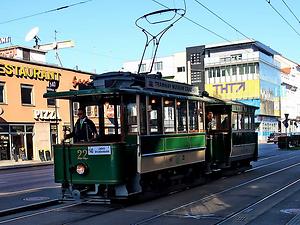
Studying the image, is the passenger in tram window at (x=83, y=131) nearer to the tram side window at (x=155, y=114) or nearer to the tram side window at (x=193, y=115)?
the tram side window at (x=155, y=114)

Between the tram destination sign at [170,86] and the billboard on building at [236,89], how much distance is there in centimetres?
6514

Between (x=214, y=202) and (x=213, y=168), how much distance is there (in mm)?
5431

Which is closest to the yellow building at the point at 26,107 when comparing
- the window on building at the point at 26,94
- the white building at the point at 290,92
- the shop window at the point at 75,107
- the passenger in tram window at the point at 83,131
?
the window on building at the point at 26,94

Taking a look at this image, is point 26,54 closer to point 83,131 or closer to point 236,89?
point 83,131

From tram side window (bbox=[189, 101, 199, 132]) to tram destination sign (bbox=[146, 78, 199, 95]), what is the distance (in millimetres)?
393

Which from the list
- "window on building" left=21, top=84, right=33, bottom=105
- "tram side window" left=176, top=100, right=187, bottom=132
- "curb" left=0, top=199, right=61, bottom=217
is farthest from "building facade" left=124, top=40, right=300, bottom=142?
"curb" left=0, top=199, right=61, bottom=217

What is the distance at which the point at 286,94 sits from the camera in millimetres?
98125

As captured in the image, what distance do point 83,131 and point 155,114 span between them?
6.40ft

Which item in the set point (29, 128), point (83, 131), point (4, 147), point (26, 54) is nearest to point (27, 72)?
point (29, 128)

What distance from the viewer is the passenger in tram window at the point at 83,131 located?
39.9 ft

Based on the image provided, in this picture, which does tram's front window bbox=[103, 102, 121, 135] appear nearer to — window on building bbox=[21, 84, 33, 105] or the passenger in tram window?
the passenger in tram window

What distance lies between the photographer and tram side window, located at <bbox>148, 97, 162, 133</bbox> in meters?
12.4

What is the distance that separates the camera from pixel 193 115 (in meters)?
14.9

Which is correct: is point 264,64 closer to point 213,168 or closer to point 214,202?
point 213,168
